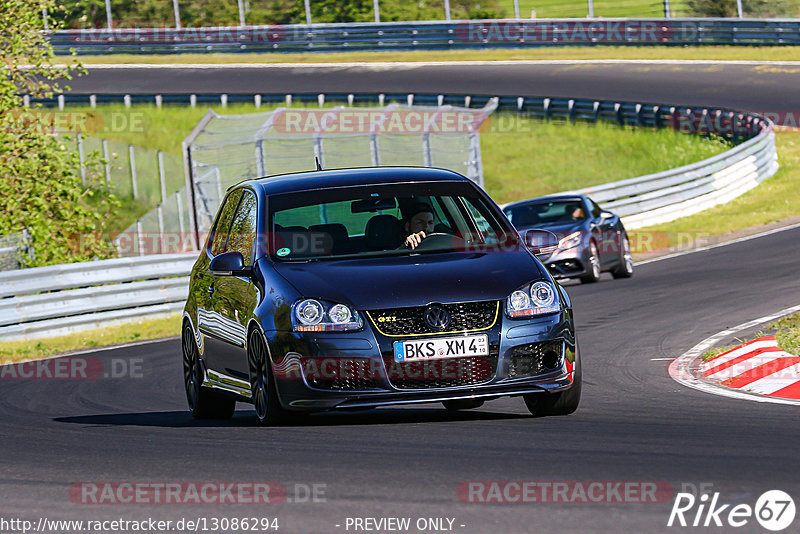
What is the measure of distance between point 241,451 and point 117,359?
8278 millimetres

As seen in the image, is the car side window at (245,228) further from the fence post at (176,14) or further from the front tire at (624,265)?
the fence post at (176,14)

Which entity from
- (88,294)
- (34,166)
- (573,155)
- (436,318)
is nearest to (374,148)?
(34,166)

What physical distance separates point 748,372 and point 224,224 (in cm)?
398

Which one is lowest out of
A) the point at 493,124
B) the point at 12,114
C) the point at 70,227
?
the point at 493,124

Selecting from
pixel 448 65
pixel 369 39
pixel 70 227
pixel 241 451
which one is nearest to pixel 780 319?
pixel 241 451

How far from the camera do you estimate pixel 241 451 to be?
759cm

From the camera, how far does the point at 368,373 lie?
7.97m

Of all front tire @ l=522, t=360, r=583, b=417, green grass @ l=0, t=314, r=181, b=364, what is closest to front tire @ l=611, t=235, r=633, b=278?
green grass @ l=0, t=314, r=181, b=364

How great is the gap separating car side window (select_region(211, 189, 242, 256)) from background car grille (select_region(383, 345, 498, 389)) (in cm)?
243

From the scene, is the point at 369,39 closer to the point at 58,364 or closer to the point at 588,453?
the point at 58,364

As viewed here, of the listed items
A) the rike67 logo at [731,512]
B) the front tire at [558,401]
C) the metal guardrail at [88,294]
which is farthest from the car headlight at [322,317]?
the metal guardrail at [88,294]

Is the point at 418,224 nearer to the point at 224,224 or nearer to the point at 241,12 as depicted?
the point at 224,224

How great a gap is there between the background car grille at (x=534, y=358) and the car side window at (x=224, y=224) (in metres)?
2.69

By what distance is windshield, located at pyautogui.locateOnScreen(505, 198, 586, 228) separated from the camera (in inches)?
838
